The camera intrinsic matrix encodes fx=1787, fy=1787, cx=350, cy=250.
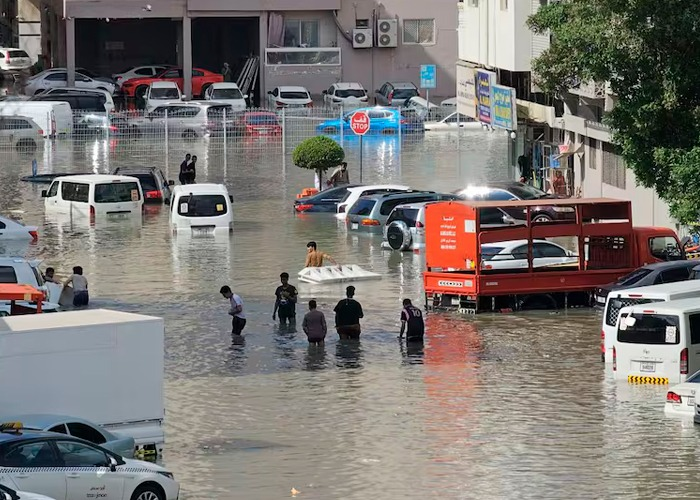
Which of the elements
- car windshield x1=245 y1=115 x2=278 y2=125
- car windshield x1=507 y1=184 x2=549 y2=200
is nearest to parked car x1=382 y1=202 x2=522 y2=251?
car windshield x1=507 y1=184 x2=549 y2=200

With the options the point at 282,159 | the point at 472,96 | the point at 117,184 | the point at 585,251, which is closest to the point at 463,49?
the point at 472,96

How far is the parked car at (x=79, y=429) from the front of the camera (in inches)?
758

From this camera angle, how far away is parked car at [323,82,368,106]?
7656cm

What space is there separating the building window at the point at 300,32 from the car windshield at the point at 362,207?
37.9 metres

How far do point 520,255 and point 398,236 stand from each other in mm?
7335

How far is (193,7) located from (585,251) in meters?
47.9

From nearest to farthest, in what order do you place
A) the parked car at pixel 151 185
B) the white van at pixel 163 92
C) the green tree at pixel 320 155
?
the parked car at pixel 151 185 < the green tree at pixel 320 155 < the white van at pixel 163 92

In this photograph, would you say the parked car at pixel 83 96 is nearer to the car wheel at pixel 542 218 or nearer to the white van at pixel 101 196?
the white van at pixel 101 196

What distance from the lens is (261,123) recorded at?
67938 millimetres

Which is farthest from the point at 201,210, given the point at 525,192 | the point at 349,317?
the point at 349,317

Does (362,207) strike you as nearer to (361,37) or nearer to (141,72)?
(361,37)

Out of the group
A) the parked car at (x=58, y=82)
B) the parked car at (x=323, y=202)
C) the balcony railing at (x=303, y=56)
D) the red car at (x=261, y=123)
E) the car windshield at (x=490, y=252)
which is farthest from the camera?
the balcony railing at (x=303, y=56)

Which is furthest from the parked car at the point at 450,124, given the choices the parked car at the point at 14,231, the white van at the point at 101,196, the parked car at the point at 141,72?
the parked car at the point at 14,231

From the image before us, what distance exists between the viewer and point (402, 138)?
2694 inches
